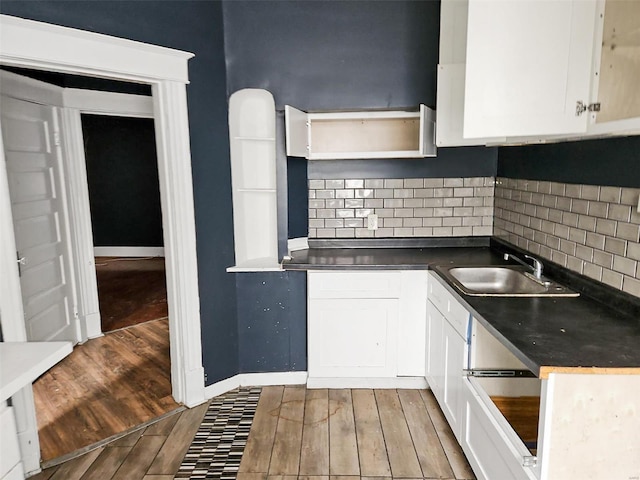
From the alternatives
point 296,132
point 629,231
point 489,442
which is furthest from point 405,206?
point 489,442

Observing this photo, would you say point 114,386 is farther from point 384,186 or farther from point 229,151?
point 384,186

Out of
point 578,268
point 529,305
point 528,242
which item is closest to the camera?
point 529,305

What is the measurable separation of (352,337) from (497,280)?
100 centimetres

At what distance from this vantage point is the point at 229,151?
3025 millimetres

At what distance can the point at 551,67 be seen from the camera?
1715 mm

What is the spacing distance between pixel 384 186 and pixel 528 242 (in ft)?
3.57

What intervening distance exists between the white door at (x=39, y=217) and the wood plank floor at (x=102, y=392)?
0.35 metres

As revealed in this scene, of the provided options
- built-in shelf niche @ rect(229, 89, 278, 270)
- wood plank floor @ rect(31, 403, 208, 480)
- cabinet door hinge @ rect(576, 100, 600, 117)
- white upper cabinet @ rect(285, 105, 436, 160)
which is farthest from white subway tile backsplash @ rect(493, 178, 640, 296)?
wood plank floor @ rect(31, 403, 208, 480)

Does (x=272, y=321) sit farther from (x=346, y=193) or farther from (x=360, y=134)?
(x=360, y=134)

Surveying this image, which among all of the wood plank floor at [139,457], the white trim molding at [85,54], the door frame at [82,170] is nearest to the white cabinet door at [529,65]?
the white trim molding at [85,54]

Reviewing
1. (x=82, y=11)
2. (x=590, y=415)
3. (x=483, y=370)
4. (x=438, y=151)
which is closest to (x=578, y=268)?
(x=483, y=370)

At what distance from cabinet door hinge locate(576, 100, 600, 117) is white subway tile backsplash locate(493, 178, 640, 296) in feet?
1.46

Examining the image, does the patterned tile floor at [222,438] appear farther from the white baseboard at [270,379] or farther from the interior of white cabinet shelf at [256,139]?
the interior of white cabinet shelf at [256,139]

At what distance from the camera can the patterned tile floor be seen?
2359mm
